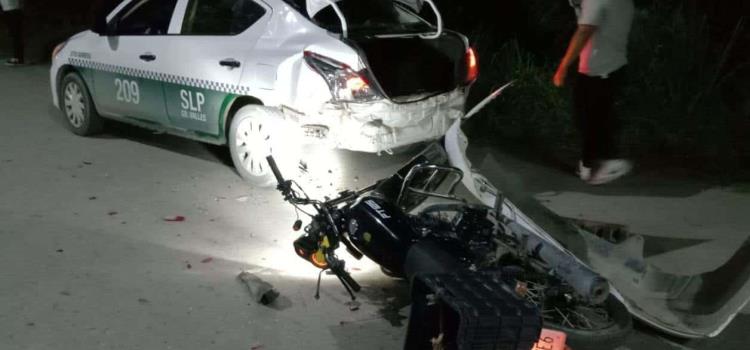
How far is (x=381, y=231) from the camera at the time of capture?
4285mm

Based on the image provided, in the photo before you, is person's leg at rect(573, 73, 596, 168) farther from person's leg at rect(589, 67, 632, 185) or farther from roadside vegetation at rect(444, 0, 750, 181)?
roadside vegetation at rect(444, 0, 750, 181)

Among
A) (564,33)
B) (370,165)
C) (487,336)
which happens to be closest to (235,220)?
(370,165)

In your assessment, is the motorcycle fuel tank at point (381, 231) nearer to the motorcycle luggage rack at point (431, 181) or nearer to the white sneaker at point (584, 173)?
the motorcycle luggage rack at point (431, 181)

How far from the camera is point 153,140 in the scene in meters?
8.67

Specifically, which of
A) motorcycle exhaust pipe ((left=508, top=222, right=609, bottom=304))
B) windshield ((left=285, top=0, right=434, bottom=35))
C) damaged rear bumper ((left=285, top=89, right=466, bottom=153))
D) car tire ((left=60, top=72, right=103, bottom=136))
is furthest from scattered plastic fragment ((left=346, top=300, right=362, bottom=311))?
car tire ((left=60, top=72, right=103, bottom=136))

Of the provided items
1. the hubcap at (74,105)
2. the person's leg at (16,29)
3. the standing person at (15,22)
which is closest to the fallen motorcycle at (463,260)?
the hubcap at (74,105)

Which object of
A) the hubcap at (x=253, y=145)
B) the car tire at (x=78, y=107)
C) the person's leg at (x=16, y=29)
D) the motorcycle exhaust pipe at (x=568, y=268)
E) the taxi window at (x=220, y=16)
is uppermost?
the taxi window at (x=220, y=16)

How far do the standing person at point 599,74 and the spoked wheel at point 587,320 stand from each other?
10.5 ft

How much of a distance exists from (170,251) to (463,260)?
2.31 meters

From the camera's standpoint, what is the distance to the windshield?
A: 6.70 metres

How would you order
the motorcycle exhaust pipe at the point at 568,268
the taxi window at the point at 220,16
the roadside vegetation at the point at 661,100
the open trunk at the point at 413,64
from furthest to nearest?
1. the roadside vegetation at the point at 661,100
2. the taxi window at the point at 220,16
3. the open trunk at the point at 413,64
4. the motorcycle exhaust pipe at the point at 568,268

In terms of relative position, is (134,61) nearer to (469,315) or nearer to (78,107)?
(78,107)

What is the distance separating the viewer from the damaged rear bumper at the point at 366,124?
6328mm

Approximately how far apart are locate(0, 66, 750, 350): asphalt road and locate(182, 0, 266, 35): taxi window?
126cm
